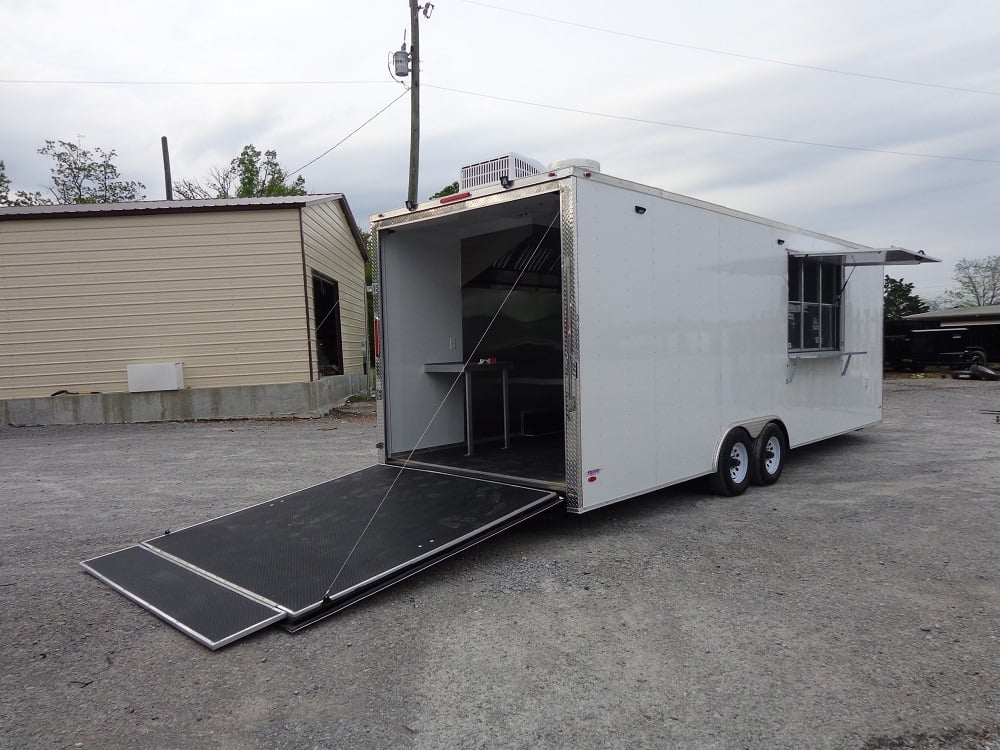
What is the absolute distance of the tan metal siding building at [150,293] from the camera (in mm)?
11797

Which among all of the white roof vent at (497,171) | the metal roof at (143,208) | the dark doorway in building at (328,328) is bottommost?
the dark doorway in building at (328,328)

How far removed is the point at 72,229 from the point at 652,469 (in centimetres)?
1168

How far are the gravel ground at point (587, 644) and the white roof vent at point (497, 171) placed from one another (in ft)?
8.81

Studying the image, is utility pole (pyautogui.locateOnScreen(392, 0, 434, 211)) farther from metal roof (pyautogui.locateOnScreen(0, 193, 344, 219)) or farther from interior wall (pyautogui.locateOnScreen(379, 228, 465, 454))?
interior wall (pyautogui.locateOnScreen(379, 228, 465, 454))

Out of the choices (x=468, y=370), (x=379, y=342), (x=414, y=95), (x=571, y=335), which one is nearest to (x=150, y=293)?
(x=414, y=95)

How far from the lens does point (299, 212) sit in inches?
480

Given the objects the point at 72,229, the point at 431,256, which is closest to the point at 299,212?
the point at 72,229

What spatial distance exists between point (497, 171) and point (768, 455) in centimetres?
386

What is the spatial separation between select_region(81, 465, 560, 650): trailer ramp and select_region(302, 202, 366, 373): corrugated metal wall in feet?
27.1

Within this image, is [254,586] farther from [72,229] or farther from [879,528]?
[72,229]

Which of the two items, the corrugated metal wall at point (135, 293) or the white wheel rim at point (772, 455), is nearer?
the white wheel rim at point (772, 455)

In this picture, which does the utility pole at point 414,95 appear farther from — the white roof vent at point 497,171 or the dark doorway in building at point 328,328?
the white roof vent at point 497,171

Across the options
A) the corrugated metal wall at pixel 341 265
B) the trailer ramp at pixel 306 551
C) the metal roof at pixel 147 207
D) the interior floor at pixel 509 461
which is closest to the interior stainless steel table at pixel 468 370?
the interior floor at pixel 509 461

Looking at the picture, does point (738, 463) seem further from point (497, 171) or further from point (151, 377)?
point (151, 377)
